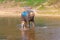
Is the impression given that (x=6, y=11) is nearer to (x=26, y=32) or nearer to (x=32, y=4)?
(x=32, y=4)

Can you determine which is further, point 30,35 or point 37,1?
point 37,1

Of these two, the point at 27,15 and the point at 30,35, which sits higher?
the point at 27,15

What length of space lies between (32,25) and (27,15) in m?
0.63

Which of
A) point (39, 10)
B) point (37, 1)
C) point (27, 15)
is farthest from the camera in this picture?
point (37, 1)

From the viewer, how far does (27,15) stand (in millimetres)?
13742

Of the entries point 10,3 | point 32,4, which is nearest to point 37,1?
point 32,4

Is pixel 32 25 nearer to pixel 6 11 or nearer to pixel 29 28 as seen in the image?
pixel 29 28

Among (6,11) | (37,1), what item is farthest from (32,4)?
(6,11)

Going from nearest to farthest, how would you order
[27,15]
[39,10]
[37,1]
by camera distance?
[27,15]
[39,10]
[37,1]

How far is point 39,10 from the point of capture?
36562 mm

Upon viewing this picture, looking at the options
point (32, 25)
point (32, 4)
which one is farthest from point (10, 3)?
point (32, 25)

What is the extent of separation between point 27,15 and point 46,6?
23859 millimetres

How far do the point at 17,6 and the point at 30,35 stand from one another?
25.0 metres

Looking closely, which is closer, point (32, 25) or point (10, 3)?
point (32, 25)
